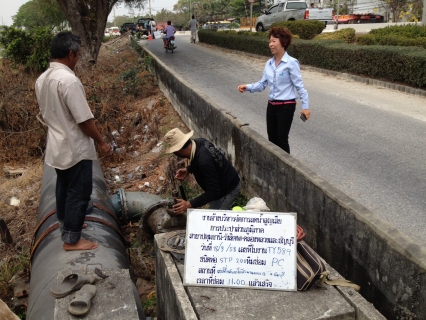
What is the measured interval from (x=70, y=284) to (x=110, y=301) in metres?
0.29

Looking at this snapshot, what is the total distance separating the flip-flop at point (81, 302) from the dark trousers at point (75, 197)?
0.96 meters

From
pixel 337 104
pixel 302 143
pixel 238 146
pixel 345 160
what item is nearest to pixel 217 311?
pixel 238 146

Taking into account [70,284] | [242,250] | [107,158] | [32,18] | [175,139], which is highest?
[175,139]

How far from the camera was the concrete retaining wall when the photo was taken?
8.49 feet

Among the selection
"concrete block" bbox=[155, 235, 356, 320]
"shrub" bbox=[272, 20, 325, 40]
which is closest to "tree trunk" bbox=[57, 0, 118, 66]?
"shrub" bbox=[272, 20, 325, 40]

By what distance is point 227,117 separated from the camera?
6.11 metres

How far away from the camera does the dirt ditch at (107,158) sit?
5.12m

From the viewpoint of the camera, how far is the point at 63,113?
3535mm

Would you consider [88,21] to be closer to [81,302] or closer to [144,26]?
[81,302]

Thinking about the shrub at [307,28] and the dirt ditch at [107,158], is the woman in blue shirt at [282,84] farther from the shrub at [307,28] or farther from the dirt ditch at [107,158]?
the shrub at [307,28]

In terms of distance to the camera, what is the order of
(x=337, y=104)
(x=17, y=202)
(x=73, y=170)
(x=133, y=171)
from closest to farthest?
1. (x=73, y=170)
2. (x=17, y=202)
3. (x=133, y=171)
4. (x=337, y=104)

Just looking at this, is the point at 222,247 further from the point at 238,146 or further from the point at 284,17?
the point at 284,17

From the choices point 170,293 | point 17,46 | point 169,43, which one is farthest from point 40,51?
point 170,293

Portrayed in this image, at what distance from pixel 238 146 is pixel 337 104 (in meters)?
5.68
